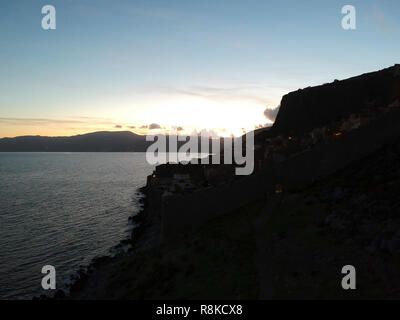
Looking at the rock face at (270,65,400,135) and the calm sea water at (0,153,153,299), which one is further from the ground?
the rock face at (270,65,400,135)

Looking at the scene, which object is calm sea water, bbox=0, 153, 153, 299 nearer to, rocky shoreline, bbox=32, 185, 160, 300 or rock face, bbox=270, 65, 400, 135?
rocky shoreline, bbox=32, 185, 160, 300

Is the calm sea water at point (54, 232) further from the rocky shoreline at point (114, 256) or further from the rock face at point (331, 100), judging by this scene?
the rock face at point (331, 100)

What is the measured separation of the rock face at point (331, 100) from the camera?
170ft

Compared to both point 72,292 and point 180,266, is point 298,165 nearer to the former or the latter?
point 180,266

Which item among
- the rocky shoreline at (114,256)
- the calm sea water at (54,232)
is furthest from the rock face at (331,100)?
the calm sea water at (54,232)

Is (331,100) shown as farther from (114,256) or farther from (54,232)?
(54,232)

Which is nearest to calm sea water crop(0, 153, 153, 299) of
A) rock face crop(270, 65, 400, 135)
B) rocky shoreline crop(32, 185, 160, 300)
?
rocky shoreline crop(32, 185, 160, 300)

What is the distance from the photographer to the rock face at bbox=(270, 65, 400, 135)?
170 feet

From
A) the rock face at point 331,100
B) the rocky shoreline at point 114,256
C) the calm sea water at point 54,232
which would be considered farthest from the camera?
the rock face at point 331,100

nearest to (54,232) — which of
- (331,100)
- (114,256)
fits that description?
(114,256)

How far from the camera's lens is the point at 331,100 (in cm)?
6184

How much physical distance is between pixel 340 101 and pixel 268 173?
4081 cm
